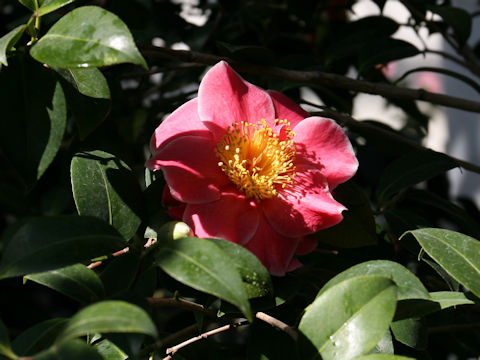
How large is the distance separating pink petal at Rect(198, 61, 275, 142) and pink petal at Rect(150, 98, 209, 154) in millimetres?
23

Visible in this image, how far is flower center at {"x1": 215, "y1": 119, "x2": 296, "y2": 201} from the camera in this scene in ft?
2.64

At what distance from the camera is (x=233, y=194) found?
0.81 meters

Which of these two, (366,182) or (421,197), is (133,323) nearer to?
(421,197)

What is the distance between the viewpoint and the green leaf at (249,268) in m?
0.65

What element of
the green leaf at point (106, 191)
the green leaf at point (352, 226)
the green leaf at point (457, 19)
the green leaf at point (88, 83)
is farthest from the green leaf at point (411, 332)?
the green leaf at point (457, 19)

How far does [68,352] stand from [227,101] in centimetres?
42

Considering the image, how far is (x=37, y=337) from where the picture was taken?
1.97 ft

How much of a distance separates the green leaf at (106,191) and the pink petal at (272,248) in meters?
0.15

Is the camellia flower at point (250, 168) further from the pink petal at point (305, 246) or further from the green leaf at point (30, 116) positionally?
the green leaf at point (30, 116)


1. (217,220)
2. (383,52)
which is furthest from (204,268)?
(383,52)

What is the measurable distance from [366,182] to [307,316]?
1014 mm

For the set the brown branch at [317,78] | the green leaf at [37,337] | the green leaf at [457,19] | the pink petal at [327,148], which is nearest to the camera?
the green leaf at [37,337]

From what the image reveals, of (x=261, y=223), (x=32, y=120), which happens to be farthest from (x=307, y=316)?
(x=32, y=120)

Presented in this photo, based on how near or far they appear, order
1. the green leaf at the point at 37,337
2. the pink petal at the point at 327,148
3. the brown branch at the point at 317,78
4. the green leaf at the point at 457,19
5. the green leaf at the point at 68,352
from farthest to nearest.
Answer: the green leaf at the point at 457,19 → the brown branch at the point at 317,78 → the pink petal at the point at 327,148 → the green leaf at the point at 37,337 → the green leaf at the point at 68,352
